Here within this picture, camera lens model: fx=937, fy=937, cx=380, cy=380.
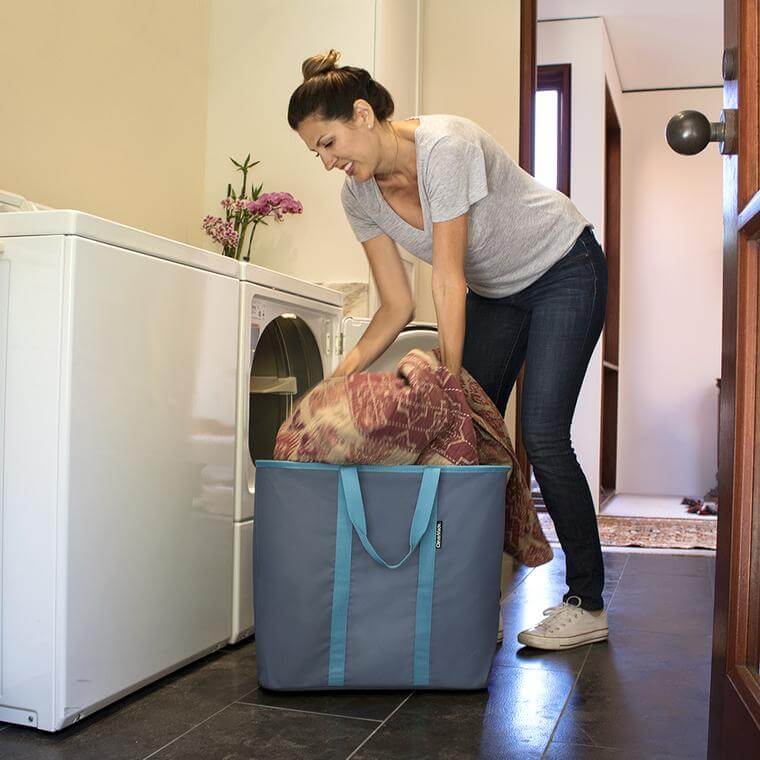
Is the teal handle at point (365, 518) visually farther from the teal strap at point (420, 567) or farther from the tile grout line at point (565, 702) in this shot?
the tile grout line at point (565, 702)

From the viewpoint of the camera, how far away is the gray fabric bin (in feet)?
5.08

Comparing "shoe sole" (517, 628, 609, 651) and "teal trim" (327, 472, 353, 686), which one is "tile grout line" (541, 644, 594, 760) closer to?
"shoe sole" (517, 628, 609, 651)

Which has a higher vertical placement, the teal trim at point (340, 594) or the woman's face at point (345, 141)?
the woman's face at point (345, 141)

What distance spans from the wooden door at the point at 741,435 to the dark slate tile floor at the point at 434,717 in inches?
17.7

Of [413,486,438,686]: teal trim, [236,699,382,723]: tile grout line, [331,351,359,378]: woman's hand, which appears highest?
[331,351,359,378]: woman's hand

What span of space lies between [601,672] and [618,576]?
1123mm

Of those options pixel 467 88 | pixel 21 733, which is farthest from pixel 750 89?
pixel 467 88

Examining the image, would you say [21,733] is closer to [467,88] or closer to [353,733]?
[353,733]

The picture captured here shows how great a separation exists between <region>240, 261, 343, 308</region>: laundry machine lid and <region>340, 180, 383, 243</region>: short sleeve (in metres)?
0.21

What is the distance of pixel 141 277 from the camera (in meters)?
1.56

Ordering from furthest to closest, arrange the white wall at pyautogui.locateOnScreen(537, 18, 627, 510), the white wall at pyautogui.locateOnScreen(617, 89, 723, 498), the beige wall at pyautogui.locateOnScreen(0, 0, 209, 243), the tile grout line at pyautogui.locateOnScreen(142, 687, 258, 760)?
the white wall at pyautogui.locateOnScreen(617, 89, 723, 498), the white wall at pyautogui.locateOnScreen(537, 18, 627, 510), the beige wall at pyautogui.locateOnScreen(0, 0, 209, 243), the tile grout line at pyautogui.locateOnScreen(142, 687, 258, 760)

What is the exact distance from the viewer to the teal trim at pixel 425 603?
61.2 inches

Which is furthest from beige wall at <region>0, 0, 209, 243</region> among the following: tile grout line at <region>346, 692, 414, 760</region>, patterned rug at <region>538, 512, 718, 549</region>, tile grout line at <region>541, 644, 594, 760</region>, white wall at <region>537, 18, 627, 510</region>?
white wall at <region>537, 18, 627, 510</region>

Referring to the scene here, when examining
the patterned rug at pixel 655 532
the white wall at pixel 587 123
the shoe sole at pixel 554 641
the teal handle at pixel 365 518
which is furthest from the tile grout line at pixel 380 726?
the white wall at pixel 587 123
